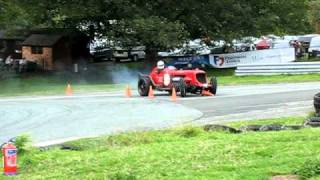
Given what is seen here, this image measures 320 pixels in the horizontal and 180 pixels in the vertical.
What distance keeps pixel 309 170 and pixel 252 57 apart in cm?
3565

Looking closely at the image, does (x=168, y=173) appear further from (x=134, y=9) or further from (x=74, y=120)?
(x=134, y=9)

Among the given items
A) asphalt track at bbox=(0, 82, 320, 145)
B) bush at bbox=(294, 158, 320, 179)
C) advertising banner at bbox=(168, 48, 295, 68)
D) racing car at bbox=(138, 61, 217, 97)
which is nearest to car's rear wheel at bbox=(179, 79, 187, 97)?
racing car at bbox=(138, 61, 217, 97)

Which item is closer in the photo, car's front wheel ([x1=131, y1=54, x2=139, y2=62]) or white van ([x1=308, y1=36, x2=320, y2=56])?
white van ([x1=308, y1=36, x2=320, y2=56])

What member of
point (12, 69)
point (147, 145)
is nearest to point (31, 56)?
point (12, 69)

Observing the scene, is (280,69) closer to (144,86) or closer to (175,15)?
(175,15)

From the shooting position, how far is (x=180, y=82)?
22.1m

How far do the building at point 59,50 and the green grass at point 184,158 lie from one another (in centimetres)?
3730

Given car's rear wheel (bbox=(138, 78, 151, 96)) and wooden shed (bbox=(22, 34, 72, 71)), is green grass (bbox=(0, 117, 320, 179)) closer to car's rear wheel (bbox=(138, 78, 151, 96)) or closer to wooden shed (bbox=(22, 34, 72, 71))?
car's rear wheel (bbox=(138, 78, 151, 96))

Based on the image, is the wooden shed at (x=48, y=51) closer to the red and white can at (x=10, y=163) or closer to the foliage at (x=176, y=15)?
the foliage at (x=176, y=15)

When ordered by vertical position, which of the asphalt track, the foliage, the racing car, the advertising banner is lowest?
the asphalt track

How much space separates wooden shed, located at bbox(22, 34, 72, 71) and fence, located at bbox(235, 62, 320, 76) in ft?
54.8

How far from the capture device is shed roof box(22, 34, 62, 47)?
158ft

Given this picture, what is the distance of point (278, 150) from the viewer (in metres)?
7.98

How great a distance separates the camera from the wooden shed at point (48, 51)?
47734 mm
